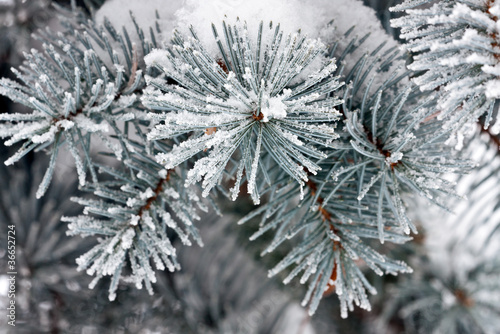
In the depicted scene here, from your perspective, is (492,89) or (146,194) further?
(146,194)

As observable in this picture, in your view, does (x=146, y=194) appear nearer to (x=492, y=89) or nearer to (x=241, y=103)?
(x=241, y=103)

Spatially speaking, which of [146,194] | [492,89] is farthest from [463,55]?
[146,194]

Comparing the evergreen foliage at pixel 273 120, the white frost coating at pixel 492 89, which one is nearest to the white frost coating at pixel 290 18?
the evergreen foliage at pixel 273 120

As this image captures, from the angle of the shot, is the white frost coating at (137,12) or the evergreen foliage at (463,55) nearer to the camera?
the evergreen foliage at (463,55)

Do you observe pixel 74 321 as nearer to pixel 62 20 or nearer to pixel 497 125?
pixel 62 20

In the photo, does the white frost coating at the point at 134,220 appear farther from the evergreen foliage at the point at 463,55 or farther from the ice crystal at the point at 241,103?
the evergreen foliage at the point at 463,55

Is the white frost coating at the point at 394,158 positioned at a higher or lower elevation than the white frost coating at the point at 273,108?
lower

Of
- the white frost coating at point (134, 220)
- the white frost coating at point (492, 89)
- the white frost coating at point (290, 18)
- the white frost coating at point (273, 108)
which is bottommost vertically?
the white frost coating at point (134, 220)

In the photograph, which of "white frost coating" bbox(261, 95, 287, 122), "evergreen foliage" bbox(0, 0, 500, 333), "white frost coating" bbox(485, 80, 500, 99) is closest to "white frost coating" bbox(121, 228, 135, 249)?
"evergreen foliage" bbox(0, 0, 500, 333)

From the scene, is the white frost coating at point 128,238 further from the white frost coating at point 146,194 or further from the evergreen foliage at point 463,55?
the evergreen foliage at point 463,55

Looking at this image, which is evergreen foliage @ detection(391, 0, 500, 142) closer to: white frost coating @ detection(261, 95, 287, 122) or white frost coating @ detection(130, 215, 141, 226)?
white frost coating @ detection(261, 95, 287, 122)

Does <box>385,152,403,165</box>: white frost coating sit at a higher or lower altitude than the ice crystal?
lower
